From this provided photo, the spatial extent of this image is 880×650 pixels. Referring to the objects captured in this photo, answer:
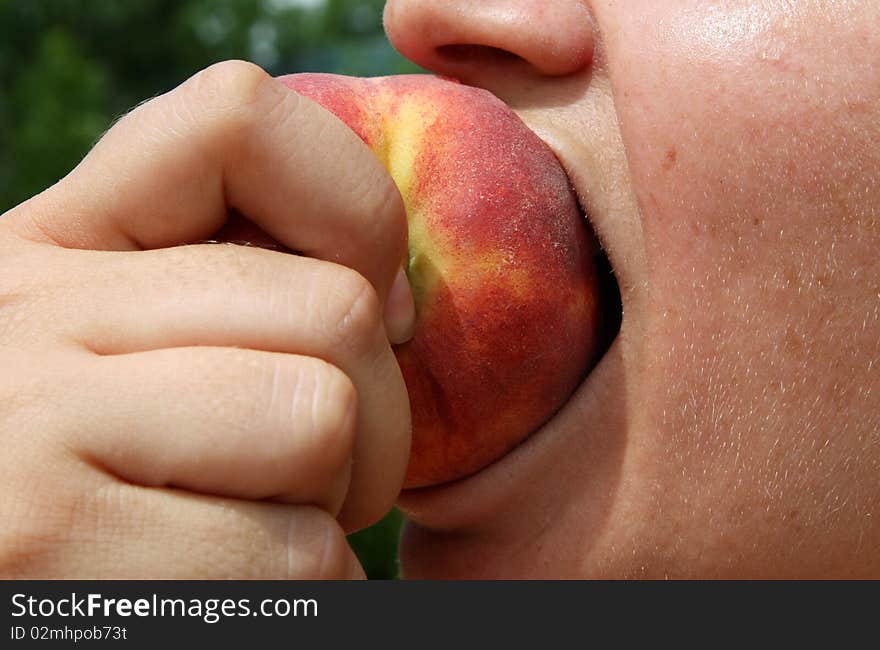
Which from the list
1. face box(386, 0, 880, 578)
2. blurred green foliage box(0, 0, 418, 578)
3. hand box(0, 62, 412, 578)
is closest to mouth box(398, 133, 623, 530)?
face box(386, 0, 880, 578)

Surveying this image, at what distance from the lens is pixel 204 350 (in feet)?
2.06

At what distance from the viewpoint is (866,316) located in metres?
0.75

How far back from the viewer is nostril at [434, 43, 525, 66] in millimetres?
879

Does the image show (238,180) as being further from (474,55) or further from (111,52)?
(111,52)

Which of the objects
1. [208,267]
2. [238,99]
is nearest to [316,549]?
[208,267]

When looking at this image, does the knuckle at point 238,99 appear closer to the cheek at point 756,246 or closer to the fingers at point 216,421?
the fingers at point 216,421

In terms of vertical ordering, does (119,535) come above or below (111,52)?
above

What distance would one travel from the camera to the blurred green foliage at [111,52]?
873cm

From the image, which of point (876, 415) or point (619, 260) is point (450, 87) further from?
point (876, 415)

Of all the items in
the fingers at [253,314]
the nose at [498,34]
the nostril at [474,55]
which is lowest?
the fingers at [253,314]

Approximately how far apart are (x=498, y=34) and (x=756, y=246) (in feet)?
0.83

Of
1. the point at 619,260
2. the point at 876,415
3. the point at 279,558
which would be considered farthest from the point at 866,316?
the point at 279,558

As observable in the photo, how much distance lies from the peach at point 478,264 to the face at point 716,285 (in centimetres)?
3

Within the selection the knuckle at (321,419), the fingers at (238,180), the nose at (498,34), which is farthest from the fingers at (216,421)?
the nose at (498,34)
